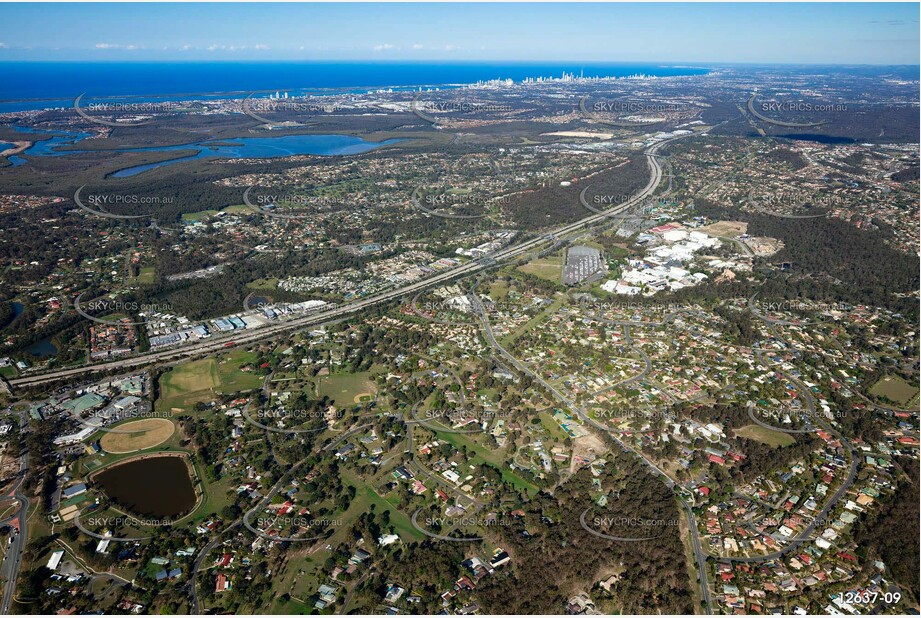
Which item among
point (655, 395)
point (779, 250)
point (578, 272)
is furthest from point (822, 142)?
point (655, 395)

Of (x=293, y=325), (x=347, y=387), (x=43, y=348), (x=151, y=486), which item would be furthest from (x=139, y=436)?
(x=43, y=348)

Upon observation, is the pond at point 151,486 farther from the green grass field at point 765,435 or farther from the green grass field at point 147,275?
the green grass field at point 765,435

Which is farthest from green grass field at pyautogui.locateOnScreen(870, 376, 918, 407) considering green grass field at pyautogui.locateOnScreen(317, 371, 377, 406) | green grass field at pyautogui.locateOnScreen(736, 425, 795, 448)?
green grass field at pyautogui.locateOnScreen(317, 371, 377, 406)

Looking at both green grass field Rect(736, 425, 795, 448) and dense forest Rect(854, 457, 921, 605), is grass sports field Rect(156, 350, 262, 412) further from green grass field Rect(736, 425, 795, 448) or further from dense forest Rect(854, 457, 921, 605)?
dense forest Rect(854, 457, 921, 605)

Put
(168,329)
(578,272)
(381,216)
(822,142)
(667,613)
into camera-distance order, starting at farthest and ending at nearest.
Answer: (822,142), (381,216), (578,272), (168,329), (667,613)

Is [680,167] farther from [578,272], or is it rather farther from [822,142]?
[578,272]

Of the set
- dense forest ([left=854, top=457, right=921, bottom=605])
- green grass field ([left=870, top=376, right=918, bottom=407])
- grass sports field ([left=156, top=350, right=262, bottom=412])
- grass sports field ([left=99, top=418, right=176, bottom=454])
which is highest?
grass sports field ([left=156, top=350, right=262, bottom=412])

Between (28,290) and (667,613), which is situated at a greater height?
(28,290)
